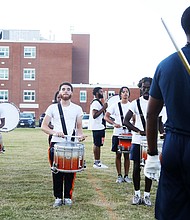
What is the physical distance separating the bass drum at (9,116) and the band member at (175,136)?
706 centimetres

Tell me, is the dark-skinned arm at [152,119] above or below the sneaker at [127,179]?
above

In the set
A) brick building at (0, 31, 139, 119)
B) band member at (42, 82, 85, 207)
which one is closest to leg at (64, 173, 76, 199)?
band member at (42, 82, 85, 207)

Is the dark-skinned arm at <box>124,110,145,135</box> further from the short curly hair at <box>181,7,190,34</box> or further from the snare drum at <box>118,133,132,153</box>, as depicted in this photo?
the short curly hair at <box>181,7,190,34</box>

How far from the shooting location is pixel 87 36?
70062 millimetres

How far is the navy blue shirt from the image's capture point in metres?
3.30

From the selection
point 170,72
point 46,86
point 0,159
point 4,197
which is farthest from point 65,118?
point 46,86

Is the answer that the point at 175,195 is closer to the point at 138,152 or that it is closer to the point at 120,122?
the point at 138,152

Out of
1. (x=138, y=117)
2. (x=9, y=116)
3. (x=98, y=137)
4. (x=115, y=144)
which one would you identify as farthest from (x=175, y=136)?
(x=98, y=137)

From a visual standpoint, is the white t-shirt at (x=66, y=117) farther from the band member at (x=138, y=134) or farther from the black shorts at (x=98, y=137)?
the black shorts at (x=98, y=137)

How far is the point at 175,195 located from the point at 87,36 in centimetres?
6774

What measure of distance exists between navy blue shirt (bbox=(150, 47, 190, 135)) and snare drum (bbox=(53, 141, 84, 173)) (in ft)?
11.3

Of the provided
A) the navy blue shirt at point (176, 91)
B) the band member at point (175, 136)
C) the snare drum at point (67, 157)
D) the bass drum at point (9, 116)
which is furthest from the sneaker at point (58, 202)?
the navy blue shirt at point (176, 91)

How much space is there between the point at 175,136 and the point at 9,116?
7.98 m

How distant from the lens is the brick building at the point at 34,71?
66.7 meters
